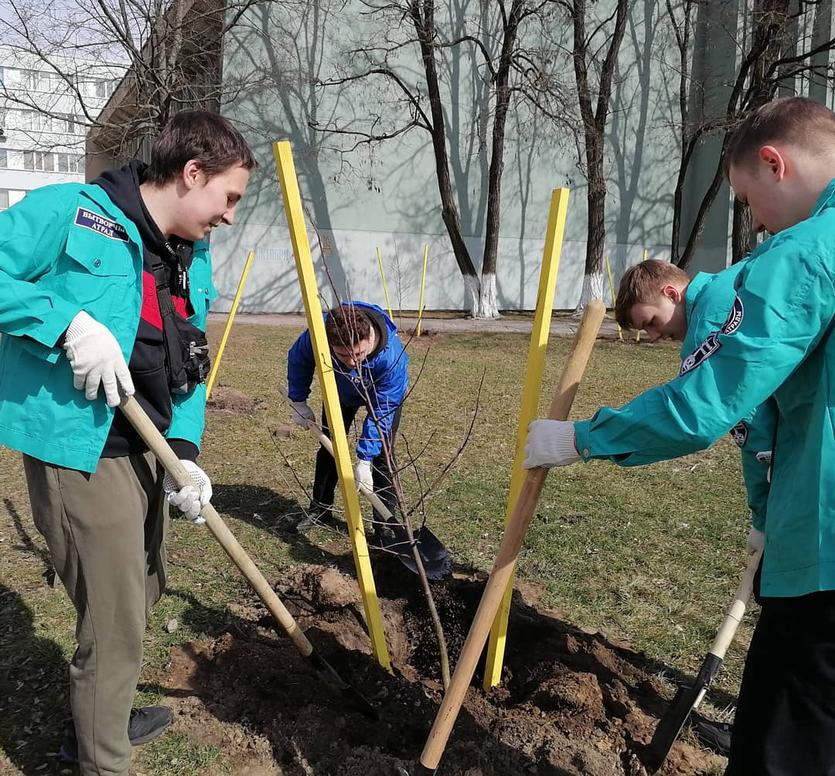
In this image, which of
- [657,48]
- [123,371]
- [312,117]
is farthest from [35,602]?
[657,48]

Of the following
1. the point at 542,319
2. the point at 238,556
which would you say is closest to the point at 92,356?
the point at 238,556

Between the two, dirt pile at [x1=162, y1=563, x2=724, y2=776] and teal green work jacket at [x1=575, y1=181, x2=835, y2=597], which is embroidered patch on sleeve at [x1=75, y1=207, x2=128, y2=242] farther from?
dirt pile at [x1=162, y1=563, x2=724, y2=776]

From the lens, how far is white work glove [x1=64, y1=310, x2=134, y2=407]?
1.70 metres

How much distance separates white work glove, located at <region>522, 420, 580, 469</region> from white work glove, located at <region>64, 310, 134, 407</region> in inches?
41.0

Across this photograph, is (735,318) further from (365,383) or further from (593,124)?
(593,124)

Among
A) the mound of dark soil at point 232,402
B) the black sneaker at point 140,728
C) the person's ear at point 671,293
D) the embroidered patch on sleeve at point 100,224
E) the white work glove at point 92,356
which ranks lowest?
the black sneaker at point 140,728

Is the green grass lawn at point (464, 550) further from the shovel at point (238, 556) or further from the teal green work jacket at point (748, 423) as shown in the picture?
the teal green work jacket at point (748, 423)

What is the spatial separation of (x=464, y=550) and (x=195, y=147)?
2793 mm

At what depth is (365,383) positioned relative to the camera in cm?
323

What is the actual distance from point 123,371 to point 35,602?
2062 millimetres

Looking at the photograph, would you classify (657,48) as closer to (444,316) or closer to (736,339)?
(444,316)

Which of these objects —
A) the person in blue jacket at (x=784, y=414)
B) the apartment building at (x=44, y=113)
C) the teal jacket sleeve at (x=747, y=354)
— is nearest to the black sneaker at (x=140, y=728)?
the person in blue jacket at (x=784, y=414)

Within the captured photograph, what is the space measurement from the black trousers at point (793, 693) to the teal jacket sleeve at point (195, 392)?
1.72 metres

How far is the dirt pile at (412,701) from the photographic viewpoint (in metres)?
2.30
